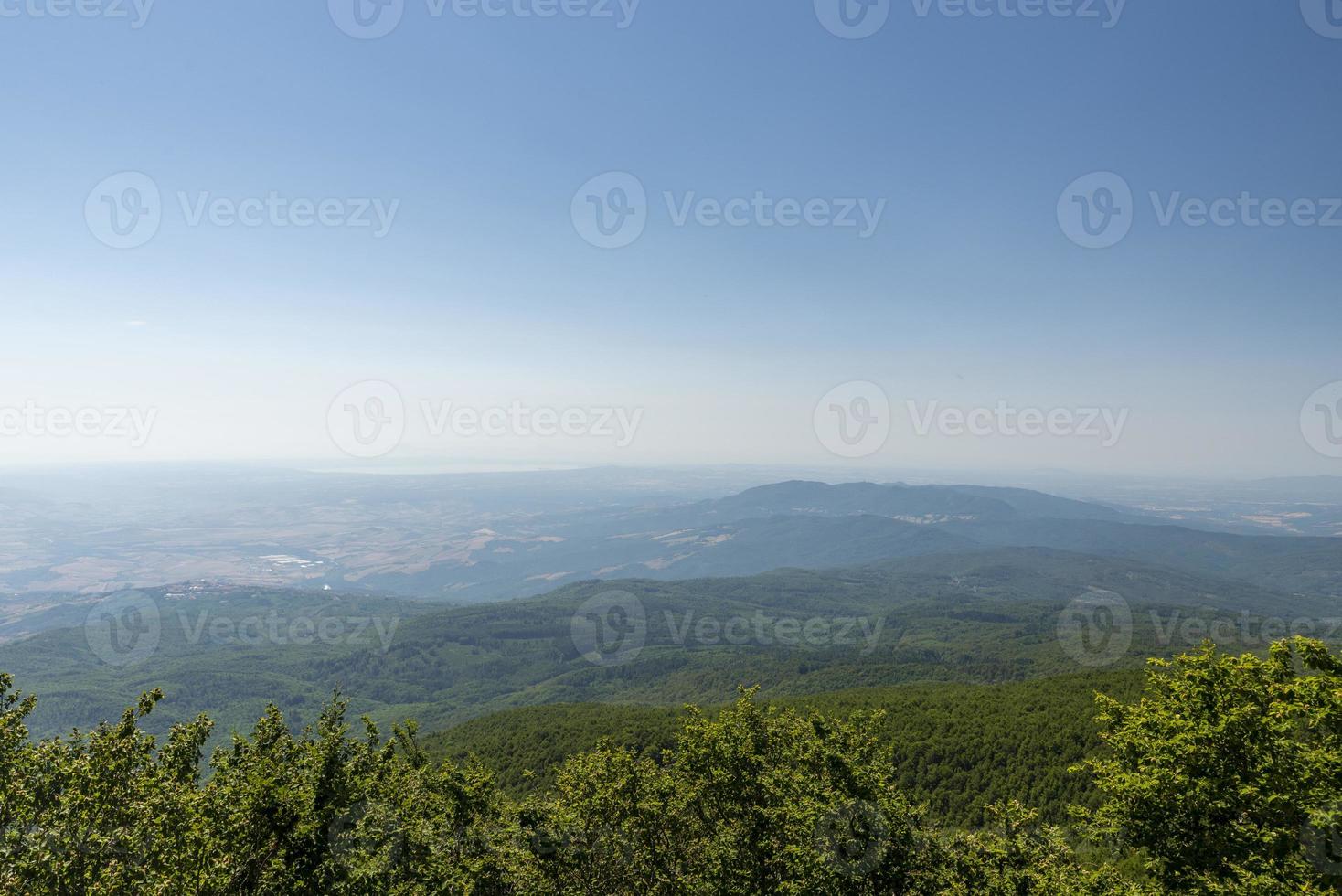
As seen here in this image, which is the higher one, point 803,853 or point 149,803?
point 149,803

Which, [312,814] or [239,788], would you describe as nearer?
[239,788]

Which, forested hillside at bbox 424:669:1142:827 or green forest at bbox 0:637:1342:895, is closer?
green forest at bbox 0:637:1342:895

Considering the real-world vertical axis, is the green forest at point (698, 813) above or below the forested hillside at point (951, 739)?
above

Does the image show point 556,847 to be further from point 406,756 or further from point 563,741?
point 563,741

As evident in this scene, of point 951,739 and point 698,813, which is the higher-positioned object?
point 698,813

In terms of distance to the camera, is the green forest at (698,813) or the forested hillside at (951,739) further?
the forested hillside at (951,739)

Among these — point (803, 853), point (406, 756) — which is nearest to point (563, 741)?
point (406, 756)

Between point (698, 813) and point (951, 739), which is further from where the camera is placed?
point (951, 739)

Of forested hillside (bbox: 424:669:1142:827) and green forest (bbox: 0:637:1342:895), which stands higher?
green forest (bbox: 0:637:1342:895)
